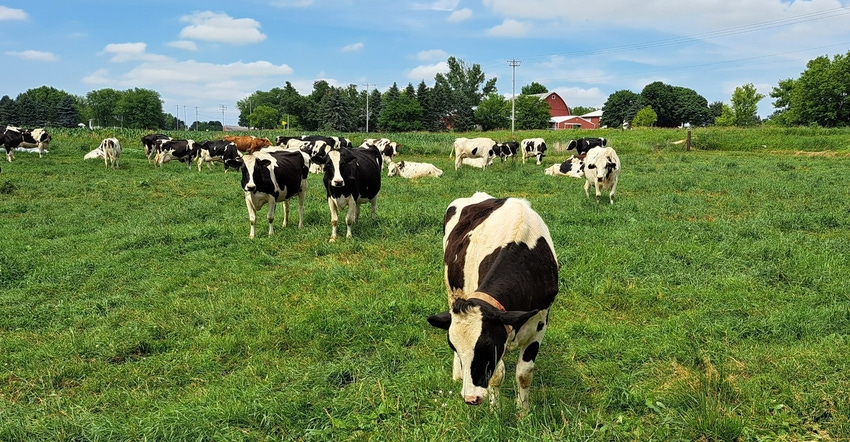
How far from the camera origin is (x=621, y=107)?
93.4 m

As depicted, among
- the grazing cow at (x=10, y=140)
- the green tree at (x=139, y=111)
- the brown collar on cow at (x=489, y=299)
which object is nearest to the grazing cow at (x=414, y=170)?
the grazing cow at (x=10, y=140)

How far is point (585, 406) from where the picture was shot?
3852mm

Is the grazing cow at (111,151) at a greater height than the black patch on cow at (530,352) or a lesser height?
greater

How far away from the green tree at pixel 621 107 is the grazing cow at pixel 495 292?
93.5 meters

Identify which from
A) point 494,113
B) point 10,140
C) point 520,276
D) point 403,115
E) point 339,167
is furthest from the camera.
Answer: point 494,113

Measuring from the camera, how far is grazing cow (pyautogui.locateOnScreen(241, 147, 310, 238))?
10078mm

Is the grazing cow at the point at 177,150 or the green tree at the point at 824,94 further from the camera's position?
the green tree at the point at 824,94

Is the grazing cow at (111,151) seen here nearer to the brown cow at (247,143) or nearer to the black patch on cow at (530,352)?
the brown cow at (247,143)

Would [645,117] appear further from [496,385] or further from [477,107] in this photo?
[496,385]

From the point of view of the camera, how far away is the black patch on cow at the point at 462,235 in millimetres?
4273

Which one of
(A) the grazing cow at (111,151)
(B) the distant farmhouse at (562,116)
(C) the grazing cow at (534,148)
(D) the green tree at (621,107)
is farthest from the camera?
(B) the distant farmhouse at (562,116)

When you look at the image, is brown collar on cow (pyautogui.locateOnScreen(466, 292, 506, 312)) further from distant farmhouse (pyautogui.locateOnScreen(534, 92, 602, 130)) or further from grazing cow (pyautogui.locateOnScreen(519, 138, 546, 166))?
distant farmhouse (pyautogui.locateOnScreen(534, 92, 602, 130))

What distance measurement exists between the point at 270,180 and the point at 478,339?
26.6 ft

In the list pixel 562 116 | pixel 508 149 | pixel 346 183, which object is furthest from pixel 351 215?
pixel 562 116
